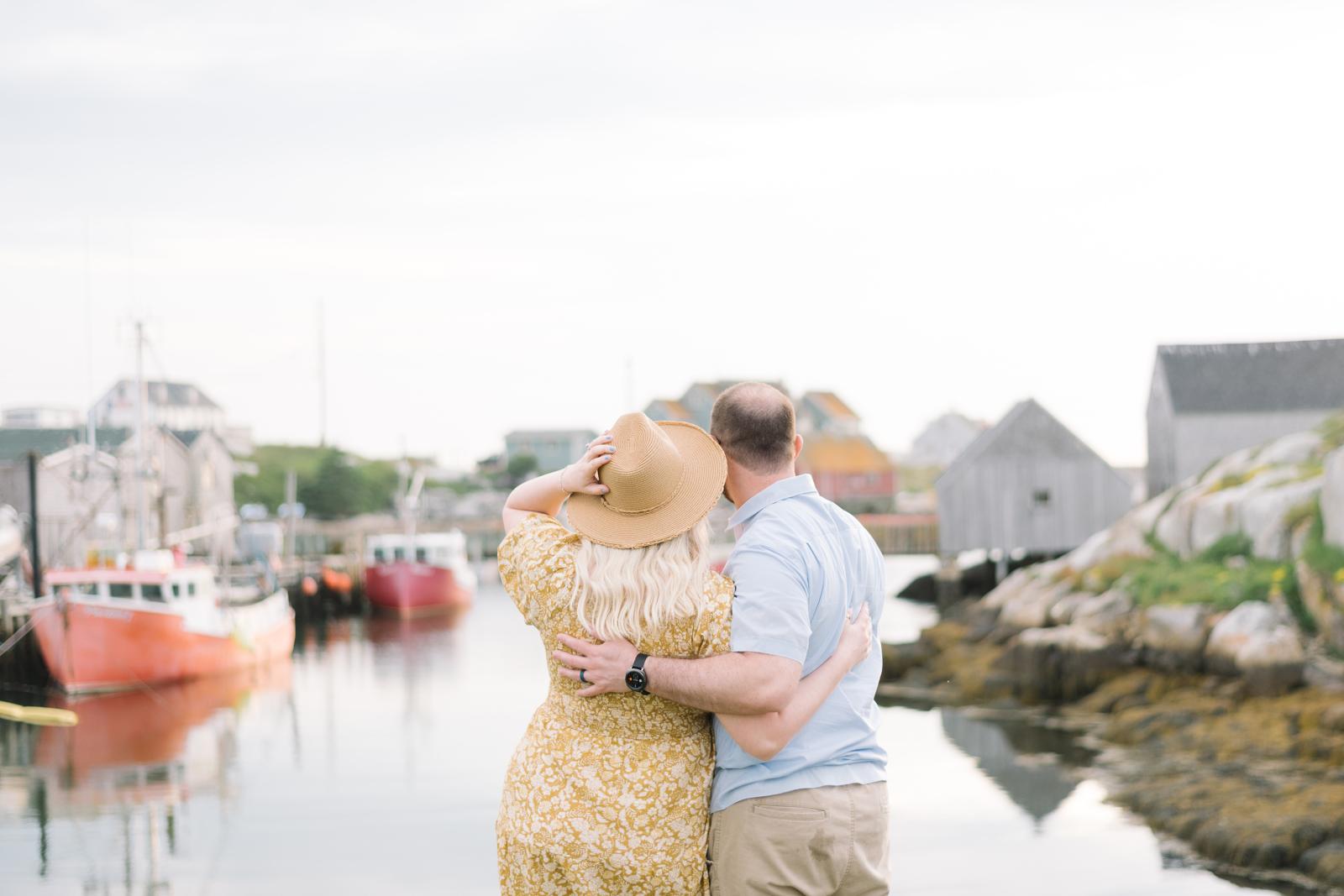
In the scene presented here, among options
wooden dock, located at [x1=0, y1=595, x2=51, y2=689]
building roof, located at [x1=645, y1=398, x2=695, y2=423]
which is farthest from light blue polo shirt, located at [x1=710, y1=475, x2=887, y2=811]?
building roof, located at [x1=645, y1=398, x2=695, y2=423]

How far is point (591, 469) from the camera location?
303cm

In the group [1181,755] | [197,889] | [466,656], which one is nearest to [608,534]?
[197,889]

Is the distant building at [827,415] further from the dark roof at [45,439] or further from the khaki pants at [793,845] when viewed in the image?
the khaki pants at [793,845]

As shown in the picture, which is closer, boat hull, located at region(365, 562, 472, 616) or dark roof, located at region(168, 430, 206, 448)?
boat hull, located at region(365, 562, 472, 616)

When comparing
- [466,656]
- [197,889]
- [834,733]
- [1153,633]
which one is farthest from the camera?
[466,656]

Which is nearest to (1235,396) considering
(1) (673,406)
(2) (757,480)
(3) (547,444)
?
(2) (757,480)

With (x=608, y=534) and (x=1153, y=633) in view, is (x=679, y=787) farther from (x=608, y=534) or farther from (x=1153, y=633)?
(x=1153, y=633)

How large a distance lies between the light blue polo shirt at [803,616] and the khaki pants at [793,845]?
33 millimetres

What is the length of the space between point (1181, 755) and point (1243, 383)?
2311cm

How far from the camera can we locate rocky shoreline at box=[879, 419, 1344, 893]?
1173 centimetres

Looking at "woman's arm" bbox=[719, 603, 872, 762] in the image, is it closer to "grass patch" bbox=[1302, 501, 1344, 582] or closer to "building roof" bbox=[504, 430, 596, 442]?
"grass patch" bbox=[1302, 501, 1344, 582]

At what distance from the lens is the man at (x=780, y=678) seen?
286cm

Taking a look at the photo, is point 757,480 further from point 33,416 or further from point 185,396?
point 185,396

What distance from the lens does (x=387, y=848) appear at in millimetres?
13594
